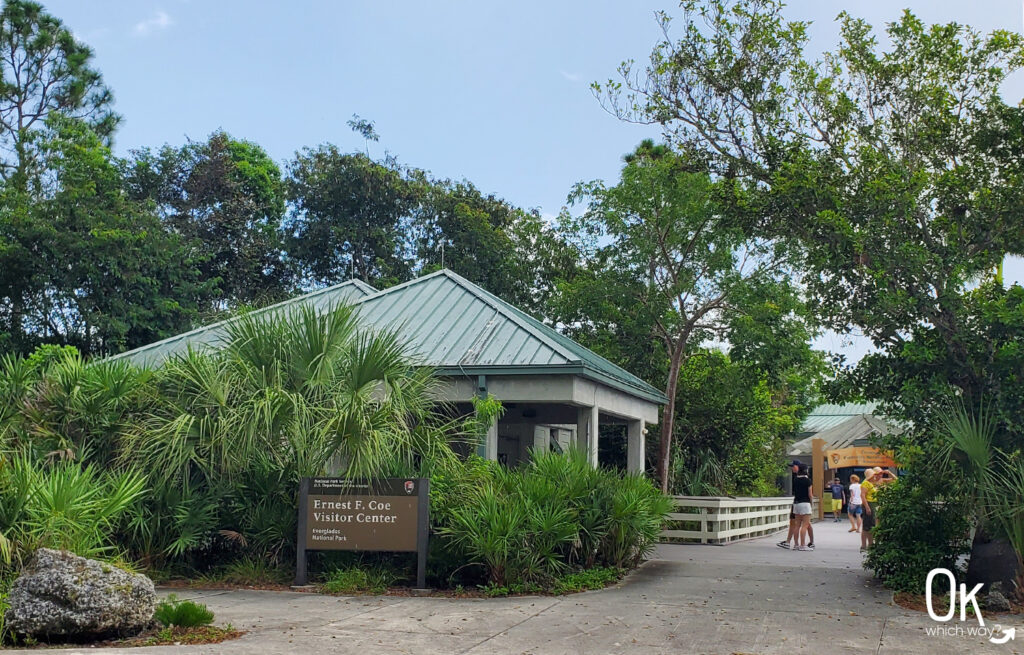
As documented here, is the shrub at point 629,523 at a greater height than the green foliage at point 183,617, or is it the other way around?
the shrub at point 629,523

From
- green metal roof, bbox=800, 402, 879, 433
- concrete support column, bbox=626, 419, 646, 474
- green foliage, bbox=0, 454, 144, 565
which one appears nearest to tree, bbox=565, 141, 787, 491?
concrete support column, bbox=626, 419, 646, 474

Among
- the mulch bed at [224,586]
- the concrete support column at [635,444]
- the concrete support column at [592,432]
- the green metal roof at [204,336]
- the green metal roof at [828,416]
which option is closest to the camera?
the mulch bed at [224,586]

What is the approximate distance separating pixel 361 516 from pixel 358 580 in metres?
0.76

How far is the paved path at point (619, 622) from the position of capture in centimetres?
831

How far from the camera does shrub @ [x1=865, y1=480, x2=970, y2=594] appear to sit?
11.7m

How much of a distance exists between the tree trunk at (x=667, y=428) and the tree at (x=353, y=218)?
15386 millimetres

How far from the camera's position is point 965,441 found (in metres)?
10.9

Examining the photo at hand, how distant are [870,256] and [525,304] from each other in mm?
23414

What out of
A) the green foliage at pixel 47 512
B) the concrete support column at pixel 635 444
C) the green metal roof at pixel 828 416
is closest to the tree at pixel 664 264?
the concrete support column at pixel 635 444

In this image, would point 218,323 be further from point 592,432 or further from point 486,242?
point 486,242

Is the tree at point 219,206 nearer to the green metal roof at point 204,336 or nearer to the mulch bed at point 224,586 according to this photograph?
the green metal roof at point 204,336

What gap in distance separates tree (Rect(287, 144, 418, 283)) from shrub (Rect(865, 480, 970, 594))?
27.2 m

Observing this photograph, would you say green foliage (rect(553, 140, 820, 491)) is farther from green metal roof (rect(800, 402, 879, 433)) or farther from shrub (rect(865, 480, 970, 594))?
green metal roof (rect(800, 402, 879, 433))

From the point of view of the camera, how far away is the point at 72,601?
26.3 feet
